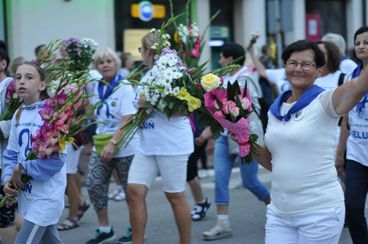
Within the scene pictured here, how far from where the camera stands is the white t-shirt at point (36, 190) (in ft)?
14.0

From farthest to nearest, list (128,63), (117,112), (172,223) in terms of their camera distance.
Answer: (128,63), (172,223), (117,112)

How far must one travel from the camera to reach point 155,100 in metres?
4.70

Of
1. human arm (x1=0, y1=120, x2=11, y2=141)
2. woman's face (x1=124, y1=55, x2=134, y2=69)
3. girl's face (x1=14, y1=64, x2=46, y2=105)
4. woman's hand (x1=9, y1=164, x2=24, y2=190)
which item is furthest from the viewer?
woman's face (x1=124, y1=55, x2=134, y2=69)

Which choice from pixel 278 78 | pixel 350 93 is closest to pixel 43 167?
pixel 350 93

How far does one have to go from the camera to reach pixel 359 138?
4.97 metres

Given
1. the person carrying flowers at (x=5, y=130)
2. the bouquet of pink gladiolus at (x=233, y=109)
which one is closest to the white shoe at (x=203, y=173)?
the person carrying flowers at (x=5, y=130)

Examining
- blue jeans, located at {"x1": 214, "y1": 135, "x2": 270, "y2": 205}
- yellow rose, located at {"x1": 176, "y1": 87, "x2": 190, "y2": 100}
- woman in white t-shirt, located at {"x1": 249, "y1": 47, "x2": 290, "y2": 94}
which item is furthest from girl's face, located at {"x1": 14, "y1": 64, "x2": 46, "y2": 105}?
woman in white t-shirt, located at {"x1": 249, "y1": 47, "x2": 290, "y2": 94}

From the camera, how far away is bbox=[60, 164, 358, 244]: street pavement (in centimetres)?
639

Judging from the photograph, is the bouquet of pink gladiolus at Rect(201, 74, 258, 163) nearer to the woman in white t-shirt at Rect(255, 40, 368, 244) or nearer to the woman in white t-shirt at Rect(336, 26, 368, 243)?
the woman in white t-shirt at Rect(255, 40, 368, 244)

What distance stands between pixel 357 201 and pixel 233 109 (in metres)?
1.51

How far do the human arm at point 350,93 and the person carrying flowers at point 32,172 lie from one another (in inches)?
70.4

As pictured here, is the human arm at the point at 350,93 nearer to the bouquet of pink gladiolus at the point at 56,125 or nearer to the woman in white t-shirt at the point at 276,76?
the bouquet of pink gladiolus at the point at 56,125

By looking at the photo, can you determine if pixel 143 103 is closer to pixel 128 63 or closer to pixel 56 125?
pixel 56 125

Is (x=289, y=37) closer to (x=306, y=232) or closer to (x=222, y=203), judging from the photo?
(x=222, y=203)
